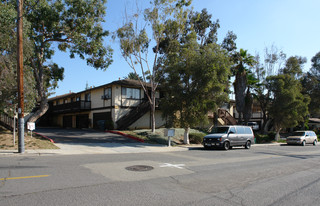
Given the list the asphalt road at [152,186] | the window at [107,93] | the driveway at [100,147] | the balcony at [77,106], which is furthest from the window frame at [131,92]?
the asphalt road at [152,186]

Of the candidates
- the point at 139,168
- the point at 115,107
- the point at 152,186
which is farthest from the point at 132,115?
the point at 152,186

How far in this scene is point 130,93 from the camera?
29266 millimetres

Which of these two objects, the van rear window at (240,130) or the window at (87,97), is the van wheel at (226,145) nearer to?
the van rear window at (240,130)

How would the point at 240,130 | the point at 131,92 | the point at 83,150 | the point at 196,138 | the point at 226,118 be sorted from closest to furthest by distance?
the point at 83,150
the point at 240,130
the point at 196,138
the point at 131,92
the point at 226,118

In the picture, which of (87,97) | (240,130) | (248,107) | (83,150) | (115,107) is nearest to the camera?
(83,150)

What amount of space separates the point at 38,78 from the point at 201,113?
13.3 m

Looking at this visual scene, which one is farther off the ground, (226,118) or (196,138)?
(226,118)

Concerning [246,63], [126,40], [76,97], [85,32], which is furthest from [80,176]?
[76,97]

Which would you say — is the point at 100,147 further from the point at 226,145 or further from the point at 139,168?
the point at 226,145

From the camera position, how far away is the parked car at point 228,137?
17.6 meters

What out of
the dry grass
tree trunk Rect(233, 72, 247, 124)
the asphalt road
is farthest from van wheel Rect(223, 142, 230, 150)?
tree trunk Rect(233, 72, 247, 124)

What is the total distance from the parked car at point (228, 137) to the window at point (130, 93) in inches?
520

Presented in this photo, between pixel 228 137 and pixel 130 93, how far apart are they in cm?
1473

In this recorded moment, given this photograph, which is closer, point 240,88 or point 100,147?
point 100,147
